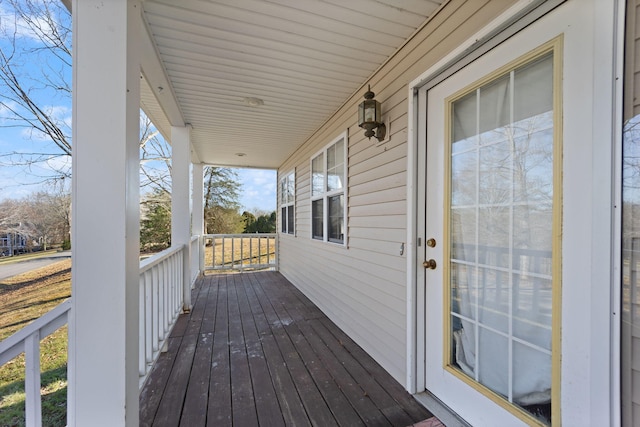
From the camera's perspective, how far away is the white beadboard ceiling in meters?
1.72

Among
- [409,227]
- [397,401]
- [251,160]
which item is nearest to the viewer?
[397,401]

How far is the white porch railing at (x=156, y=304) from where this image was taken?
1.96 meters

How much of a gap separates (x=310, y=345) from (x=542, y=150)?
8.07 ft

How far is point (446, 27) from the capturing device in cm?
169

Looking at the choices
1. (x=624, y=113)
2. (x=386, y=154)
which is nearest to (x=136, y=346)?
(x=386, y=154)

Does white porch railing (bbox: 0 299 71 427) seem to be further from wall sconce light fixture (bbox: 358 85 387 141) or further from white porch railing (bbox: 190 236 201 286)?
white porch railing (bbox: 190 236 201 286)

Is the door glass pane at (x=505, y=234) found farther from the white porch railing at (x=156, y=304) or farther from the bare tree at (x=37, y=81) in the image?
the white porch railing at (x=156, y=304)

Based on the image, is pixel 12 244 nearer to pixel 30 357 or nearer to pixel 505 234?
pixel 30 357

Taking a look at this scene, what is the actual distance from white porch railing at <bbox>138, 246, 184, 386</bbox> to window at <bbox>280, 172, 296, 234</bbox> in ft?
9.01

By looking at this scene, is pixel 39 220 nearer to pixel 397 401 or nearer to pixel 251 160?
pixel 397 401

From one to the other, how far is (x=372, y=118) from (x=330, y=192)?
4.80 feet

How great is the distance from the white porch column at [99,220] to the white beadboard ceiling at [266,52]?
0.73 metres

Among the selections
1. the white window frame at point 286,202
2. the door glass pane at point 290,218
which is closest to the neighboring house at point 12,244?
the white window frame at point 286,202

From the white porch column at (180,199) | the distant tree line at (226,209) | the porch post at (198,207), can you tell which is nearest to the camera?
the white porch column at (180,199)
